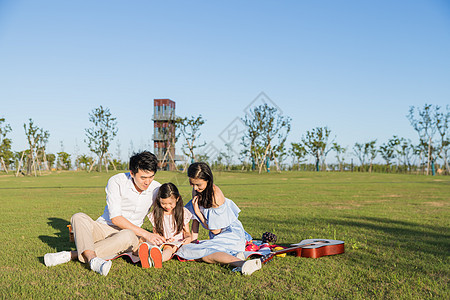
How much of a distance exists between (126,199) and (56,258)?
0.95 meters

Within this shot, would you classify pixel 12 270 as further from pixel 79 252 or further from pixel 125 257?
pixel 125 257

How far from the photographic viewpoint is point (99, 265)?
3539 millimetres

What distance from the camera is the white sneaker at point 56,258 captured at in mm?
3803

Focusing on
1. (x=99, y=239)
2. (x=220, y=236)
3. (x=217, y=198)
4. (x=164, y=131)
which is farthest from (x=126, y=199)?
(x=164, y=131)

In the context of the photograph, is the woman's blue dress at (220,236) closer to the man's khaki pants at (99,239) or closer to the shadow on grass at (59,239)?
the man's khaki pants at (99,239)

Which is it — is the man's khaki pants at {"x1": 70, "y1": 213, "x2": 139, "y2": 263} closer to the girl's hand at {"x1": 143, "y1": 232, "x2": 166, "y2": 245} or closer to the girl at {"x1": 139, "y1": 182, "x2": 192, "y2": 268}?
the girl's hand at {"x1": 143, "y1": 232, "x2": 166, "y2": 245}

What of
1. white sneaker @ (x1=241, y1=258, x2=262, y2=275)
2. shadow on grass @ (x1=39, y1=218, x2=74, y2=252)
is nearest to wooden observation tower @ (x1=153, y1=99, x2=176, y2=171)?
shadow on grass @ (x1=39, y1=218, x2=74, y2=252)

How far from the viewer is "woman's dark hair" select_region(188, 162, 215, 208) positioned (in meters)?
4.17

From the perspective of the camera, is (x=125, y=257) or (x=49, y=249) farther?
(x=49, y=249)

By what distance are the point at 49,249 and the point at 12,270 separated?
3.23 feet

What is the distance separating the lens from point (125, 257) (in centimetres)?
412

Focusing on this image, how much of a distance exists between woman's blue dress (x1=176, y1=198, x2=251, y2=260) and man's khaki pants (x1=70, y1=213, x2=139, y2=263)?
1.90 feet

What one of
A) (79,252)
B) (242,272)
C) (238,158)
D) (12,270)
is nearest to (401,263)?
(242,272)

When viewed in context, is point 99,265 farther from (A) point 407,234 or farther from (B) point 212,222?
(A) point 407,234
